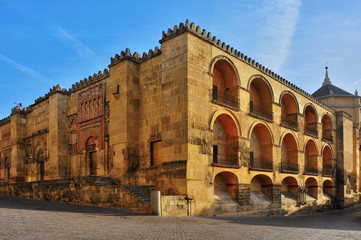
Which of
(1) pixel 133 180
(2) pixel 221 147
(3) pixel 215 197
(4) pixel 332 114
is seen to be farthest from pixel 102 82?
(4) pixel 332 114

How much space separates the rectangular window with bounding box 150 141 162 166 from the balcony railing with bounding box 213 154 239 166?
10.2ft

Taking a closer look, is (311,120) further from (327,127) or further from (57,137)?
(57,137)

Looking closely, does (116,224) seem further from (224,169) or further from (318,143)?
(318,143)

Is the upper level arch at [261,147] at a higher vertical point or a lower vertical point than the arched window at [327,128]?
lower

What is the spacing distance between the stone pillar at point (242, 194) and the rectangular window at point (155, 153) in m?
4.55

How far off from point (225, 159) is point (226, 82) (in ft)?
15.0

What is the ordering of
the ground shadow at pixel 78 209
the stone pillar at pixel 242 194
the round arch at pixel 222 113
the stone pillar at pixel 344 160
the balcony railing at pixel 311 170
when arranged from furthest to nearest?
the stone pillar at pixel 344 160 → the balcony railing at pixel 311 170 → the stone pillar at pixel 242 194 → the round arch at pixel 222 113 → the ground shadow at pixel 78 209

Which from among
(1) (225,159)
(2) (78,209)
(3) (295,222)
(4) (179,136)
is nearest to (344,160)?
(1) (225,159)

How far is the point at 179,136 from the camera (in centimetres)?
1506

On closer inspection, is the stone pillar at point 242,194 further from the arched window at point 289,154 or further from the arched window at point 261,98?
the arched window at point 289,154

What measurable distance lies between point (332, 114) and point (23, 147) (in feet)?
94.0

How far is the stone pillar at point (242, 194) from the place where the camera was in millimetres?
17312

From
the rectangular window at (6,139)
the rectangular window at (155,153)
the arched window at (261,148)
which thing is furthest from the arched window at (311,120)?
the rectangular window at (6,139)

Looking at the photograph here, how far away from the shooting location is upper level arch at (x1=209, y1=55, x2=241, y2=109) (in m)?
18.3
